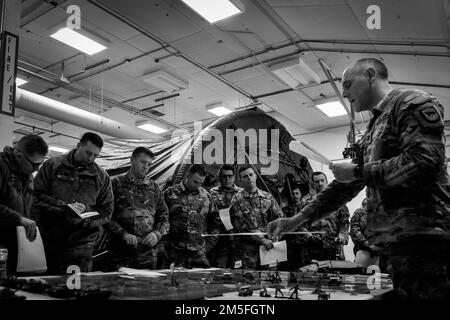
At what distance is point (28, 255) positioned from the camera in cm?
221

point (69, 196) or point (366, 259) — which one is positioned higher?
point (69, 196)

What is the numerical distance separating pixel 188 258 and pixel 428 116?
9.86 feet

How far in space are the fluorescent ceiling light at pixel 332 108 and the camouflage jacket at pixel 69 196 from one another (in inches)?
231

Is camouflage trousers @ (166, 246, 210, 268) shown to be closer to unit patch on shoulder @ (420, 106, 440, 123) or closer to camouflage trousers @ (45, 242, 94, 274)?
camouflage trousers @ (45, 242, 94, 274)

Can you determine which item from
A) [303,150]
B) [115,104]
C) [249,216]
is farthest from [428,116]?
[115,104]

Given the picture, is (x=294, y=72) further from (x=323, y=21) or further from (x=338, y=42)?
(x=323, y=21)

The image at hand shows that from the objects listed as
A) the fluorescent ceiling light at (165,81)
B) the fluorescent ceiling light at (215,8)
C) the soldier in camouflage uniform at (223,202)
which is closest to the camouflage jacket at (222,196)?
the soldier in camouflage uniform at (223,202)

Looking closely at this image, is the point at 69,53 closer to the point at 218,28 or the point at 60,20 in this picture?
the point at 60,20

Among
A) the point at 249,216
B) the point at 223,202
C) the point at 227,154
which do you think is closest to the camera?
the point at 249,216

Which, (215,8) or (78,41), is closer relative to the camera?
(215,8)

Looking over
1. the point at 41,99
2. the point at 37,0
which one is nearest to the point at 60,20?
the point at 37,0

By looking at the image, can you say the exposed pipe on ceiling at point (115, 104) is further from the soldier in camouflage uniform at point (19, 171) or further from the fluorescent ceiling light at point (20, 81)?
the soldier in camouflage uniform at point (19, 171)

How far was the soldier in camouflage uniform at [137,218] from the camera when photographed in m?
3.41

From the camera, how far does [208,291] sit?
5.02ft
